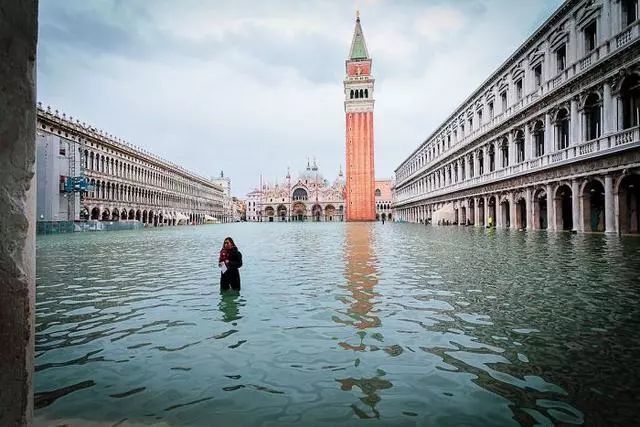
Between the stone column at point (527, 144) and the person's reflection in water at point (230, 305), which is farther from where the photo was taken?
the stone column at point (527, 144)

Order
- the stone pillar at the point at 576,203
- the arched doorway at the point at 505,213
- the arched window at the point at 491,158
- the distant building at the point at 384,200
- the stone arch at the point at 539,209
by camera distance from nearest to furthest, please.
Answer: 1. the stone pillar at the point at 576,203
2. the stone arch at the point at 539,209
3. the arched doorway at the point at 505,213
4. the arched window at the point at 491,158
5. the distant building at the point at 384,200

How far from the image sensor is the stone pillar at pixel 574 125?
22.9 metres

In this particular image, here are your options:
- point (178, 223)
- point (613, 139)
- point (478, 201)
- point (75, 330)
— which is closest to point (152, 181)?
point (178, 223)

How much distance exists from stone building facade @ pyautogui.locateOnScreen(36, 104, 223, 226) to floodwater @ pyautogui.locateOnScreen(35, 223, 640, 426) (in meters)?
36.8

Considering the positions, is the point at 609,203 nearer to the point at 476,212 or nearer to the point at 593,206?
the point at 593,206

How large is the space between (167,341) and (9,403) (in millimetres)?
3302

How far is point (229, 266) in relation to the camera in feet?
26.6

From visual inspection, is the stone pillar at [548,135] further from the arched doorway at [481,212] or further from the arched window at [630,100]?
the arched doorway at [481,212]

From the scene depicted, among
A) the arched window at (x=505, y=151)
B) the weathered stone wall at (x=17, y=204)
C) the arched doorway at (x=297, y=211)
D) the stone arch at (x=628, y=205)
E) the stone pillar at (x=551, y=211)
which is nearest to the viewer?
the weathered stone wall at (x=17, y=204)

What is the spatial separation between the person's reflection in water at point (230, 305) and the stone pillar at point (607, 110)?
794 inches

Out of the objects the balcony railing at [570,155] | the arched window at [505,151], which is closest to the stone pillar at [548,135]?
the balcony railing at [570,155]

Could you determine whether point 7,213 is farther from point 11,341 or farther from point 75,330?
point 75,330

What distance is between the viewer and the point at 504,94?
110 feet

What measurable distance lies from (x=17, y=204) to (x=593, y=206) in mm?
27732
